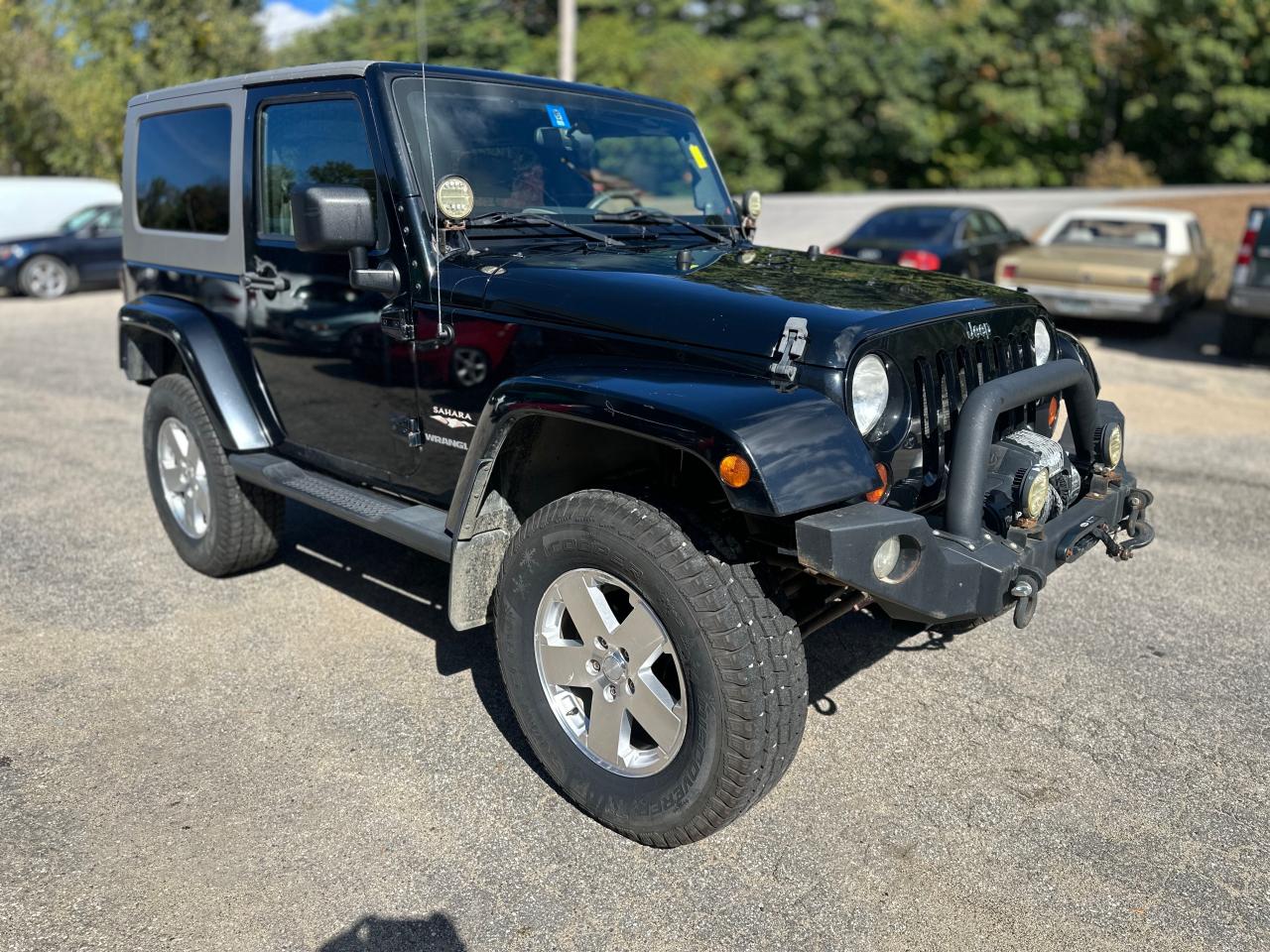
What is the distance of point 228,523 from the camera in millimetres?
4844

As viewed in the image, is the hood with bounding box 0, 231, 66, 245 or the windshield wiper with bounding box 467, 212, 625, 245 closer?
the windshield wiper with bounding box 467, 212, 625, 245

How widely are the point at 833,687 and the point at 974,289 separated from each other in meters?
1.55

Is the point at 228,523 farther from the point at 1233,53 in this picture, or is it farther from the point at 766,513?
the point at 1233,53

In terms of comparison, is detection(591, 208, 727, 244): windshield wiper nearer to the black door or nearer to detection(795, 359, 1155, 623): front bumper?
the black door

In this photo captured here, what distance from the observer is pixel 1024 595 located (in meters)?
2.93

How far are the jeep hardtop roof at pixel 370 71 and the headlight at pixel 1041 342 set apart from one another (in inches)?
72.7

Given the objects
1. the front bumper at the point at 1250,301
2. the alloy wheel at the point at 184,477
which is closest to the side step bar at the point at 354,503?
the alloy wheel at the point at 184,477

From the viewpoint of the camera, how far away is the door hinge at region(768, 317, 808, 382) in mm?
2865

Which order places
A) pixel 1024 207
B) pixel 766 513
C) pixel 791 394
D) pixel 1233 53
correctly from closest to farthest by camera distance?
pixel 766 513
pixel 791 394
pixel 1024 207
pixel 1233 53

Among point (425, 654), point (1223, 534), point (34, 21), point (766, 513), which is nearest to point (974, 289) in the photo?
point (766, 513)

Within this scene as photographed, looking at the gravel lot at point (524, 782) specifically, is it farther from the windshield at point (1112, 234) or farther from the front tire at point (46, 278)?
the front tire at point (46, 278)

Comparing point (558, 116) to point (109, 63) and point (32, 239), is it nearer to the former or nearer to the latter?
point (32, 239)

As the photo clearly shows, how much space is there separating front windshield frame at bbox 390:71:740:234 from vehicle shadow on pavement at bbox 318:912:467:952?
222 centimetres

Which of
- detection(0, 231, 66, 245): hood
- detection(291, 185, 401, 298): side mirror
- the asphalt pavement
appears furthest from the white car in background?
detection(291, 185, 401, 298): side mirror
